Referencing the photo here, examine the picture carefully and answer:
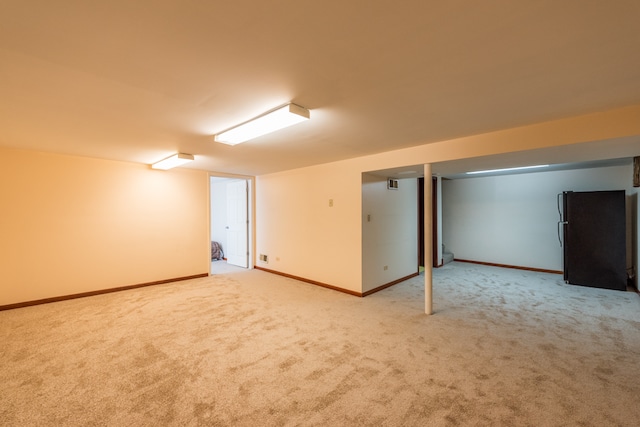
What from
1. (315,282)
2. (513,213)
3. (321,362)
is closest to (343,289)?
(315,282)

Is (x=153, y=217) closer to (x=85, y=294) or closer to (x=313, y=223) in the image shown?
(x=85, y=294)

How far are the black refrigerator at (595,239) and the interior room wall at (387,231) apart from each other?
2.73 metres

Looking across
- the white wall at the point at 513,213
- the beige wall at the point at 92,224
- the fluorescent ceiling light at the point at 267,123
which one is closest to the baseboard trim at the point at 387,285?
the white wall at the point at 513,213

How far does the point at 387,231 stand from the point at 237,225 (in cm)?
377

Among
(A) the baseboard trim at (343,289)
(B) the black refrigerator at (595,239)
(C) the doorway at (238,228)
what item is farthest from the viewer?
(C) the doorway at (238,228)

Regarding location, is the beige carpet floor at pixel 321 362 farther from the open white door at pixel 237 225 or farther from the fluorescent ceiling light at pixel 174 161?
the open white door at pixel 237 225

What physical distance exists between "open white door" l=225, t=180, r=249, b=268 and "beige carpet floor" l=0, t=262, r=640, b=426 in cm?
248

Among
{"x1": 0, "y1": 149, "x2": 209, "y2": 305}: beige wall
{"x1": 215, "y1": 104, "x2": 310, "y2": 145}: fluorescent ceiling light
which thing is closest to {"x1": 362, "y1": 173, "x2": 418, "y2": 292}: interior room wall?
{"x1": 215, "y1": 104, "x2": 310, "y2": 145}: fluorescent ceiling light

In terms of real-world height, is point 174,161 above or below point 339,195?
above

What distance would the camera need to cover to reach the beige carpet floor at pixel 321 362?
180 cm

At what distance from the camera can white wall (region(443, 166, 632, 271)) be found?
5520 millimetres

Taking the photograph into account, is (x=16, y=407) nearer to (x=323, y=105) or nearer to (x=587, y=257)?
(x=323, y=105)

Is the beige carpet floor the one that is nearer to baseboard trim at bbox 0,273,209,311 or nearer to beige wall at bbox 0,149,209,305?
baseboard trim at bbox 0,273,209,311

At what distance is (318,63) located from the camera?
1.61m
